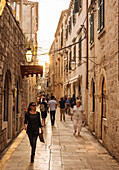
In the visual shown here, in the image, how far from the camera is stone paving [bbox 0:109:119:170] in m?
6.52

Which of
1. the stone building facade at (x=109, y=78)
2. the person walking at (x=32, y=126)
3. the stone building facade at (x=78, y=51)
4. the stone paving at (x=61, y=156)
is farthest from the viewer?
the stone building facade at (x=78, y=51)

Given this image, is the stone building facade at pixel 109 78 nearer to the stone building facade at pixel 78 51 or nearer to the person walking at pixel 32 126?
the person walking at pixel 32 126

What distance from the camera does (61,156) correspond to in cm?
760

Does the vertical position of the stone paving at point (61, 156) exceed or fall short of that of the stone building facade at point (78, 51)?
it falls short

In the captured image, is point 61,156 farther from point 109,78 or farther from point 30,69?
point 30,69

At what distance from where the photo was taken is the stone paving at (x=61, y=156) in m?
6.52

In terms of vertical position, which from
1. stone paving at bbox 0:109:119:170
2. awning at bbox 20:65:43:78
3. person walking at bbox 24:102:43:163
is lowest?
stone paving at bbox 0:109:119:170

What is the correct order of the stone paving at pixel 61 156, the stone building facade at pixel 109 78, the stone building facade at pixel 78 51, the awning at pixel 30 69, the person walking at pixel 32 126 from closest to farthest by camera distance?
the stone paving at pixel 61 156 → the person walking at pixel 32 126 → the stone building facade at pixel 109 78 → the awning at pixel 30 69 → the stone building facade at pixel 78 51

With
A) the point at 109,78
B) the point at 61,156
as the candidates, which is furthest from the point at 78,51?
the point at 61,156

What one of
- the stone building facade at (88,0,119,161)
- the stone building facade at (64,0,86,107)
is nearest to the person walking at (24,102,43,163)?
the stone building facade at (88,0,119,161)

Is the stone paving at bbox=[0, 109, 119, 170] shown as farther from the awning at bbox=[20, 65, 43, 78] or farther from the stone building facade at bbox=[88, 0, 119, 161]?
the awning at bbox=[20, 65, 43, 78]

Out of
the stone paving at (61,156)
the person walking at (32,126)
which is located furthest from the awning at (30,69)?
the person walking at (32,126)

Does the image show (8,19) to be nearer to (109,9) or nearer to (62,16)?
(109,9)

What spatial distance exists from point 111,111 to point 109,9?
3320 mm
